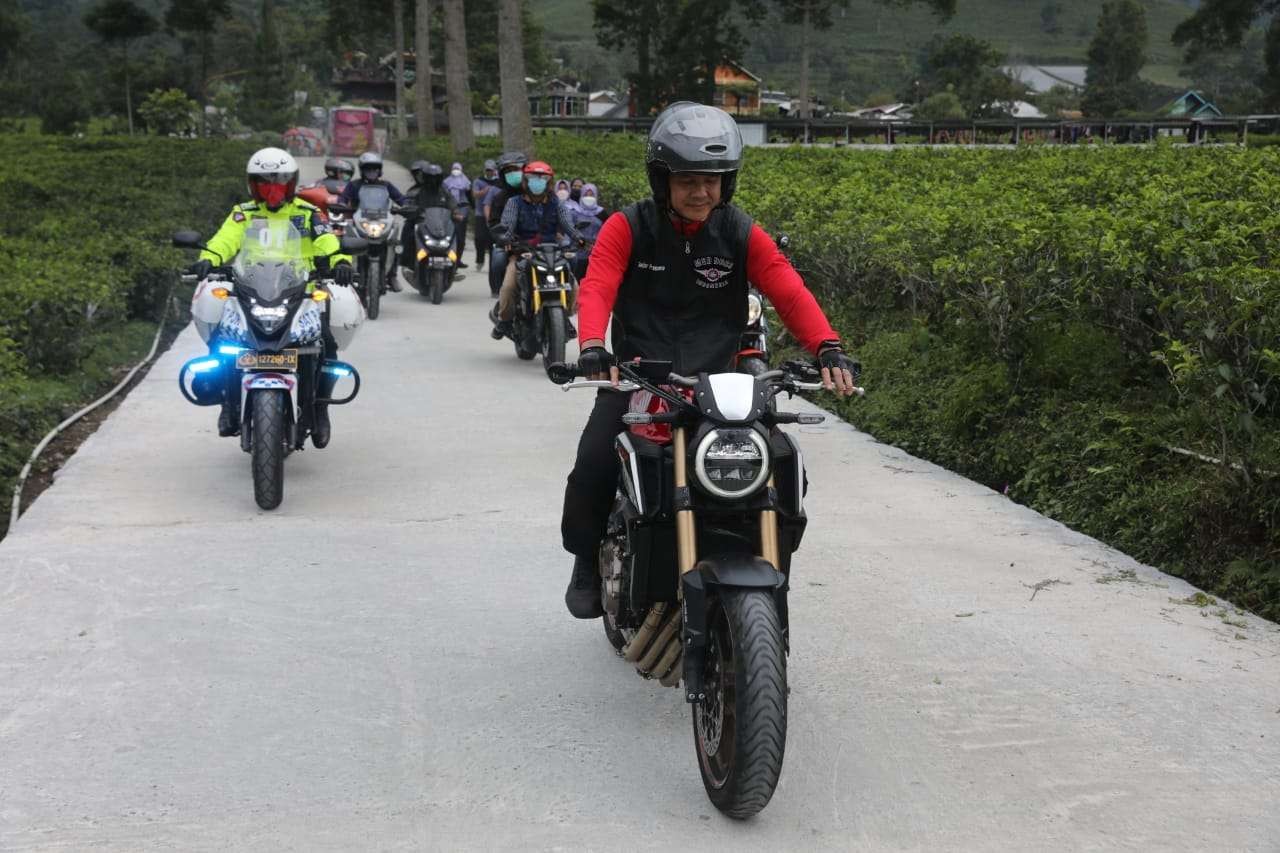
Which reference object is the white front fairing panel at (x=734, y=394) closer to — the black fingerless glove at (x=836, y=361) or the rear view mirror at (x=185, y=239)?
the black fingerless glove at (x=836, y=361)

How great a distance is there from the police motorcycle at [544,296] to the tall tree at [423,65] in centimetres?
3745

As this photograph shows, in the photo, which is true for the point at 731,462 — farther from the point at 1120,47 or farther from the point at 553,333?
the point at 1120,47

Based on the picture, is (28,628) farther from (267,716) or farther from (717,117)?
(717,117)

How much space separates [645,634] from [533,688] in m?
0.61

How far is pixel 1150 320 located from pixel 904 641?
10.5 feet

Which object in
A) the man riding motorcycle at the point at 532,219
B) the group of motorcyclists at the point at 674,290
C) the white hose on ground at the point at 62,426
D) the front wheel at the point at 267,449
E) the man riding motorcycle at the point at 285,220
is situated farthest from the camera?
the man riding motorcycle at the point at 532,219

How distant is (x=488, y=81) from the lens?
308ft

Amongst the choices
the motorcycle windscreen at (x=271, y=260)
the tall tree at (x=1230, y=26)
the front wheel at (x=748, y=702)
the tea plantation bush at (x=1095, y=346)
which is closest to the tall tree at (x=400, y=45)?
the tall tree at (x=1230, y=26)

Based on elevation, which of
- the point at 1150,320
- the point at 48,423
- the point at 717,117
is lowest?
the point at 48,423

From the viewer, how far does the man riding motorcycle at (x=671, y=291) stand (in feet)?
16.8

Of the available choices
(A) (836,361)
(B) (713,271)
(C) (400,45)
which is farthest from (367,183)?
(C) (400,45)

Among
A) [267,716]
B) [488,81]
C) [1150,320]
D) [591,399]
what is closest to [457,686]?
[267,716]

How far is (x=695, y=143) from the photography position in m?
4.96

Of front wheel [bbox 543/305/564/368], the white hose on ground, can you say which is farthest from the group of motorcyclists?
front wheel [bbox 543/305/564/368]
